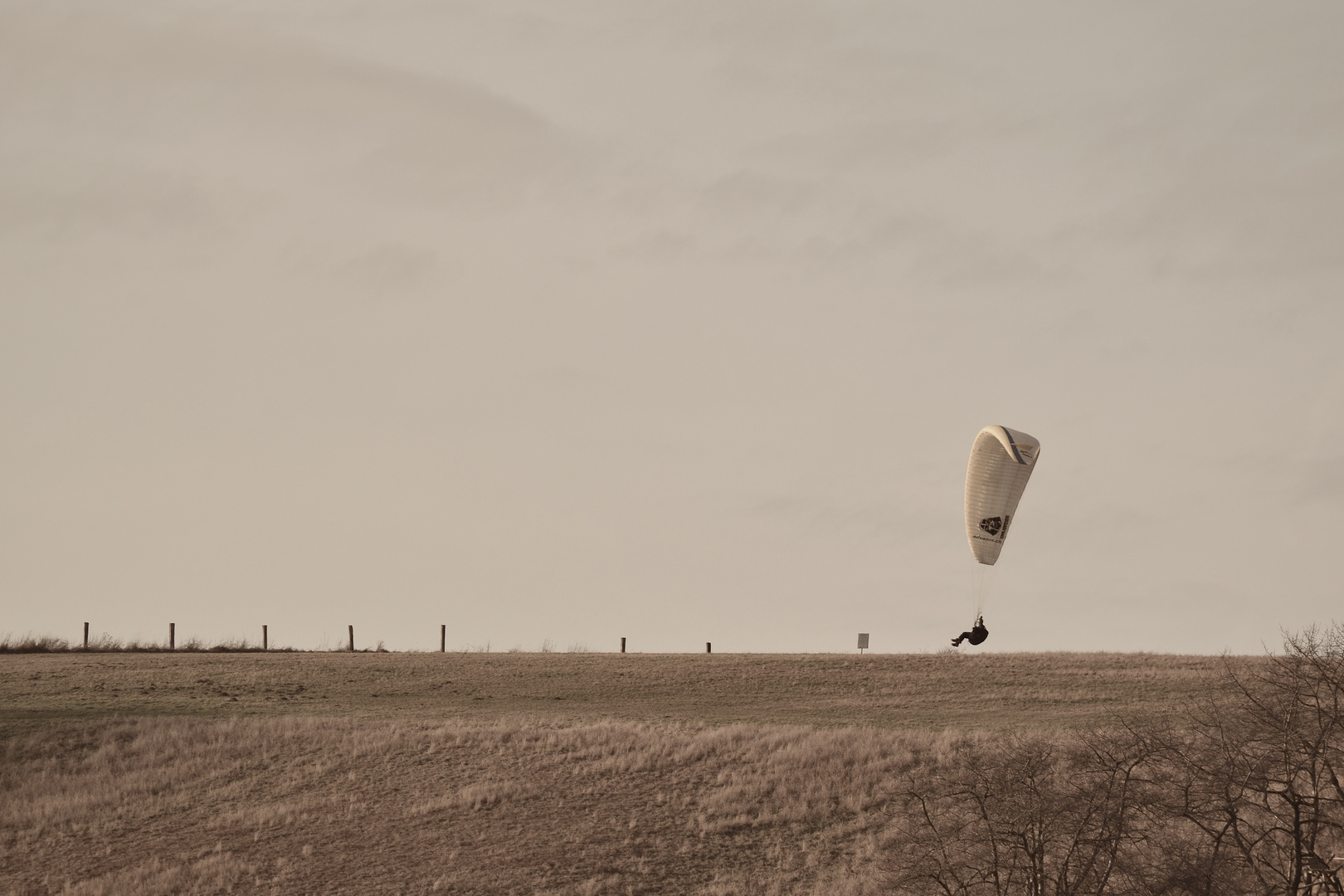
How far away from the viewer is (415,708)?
40688 millimetres

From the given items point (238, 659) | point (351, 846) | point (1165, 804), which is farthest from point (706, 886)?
point (238, 659)

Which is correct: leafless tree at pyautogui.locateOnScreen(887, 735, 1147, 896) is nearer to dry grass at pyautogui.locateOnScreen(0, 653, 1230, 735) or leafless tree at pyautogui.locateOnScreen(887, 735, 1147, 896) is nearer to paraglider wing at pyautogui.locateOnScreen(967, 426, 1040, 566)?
paraglider wing at pyautogui.locateOnScreen(967, 426, 1040, 566)

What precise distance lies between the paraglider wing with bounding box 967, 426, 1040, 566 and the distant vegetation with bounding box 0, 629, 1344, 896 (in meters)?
5.57

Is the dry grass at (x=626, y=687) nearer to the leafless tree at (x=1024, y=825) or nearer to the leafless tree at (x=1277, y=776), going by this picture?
the leafless tree at (x=1024, y=825)

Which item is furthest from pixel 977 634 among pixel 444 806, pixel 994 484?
pixel 444 806

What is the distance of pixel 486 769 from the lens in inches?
1281

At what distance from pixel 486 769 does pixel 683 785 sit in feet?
18.2

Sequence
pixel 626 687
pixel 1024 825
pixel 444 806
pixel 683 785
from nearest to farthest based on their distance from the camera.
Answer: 1. pixel 1024 825
2. pixel 444 806
3. pixel 683 785
4. pixel 626 687

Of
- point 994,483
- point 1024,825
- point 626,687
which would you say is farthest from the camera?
point 626,687

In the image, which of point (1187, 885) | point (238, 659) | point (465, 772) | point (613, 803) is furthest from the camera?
point (238, 659)

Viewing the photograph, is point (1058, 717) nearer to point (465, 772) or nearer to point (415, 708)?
point (465, 772)

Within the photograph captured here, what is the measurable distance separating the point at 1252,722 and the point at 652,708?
2293 cm

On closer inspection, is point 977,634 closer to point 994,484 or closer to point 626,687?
point 994,484

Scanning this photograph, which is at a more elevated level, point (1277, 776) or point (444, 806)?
point (1277, 776)
